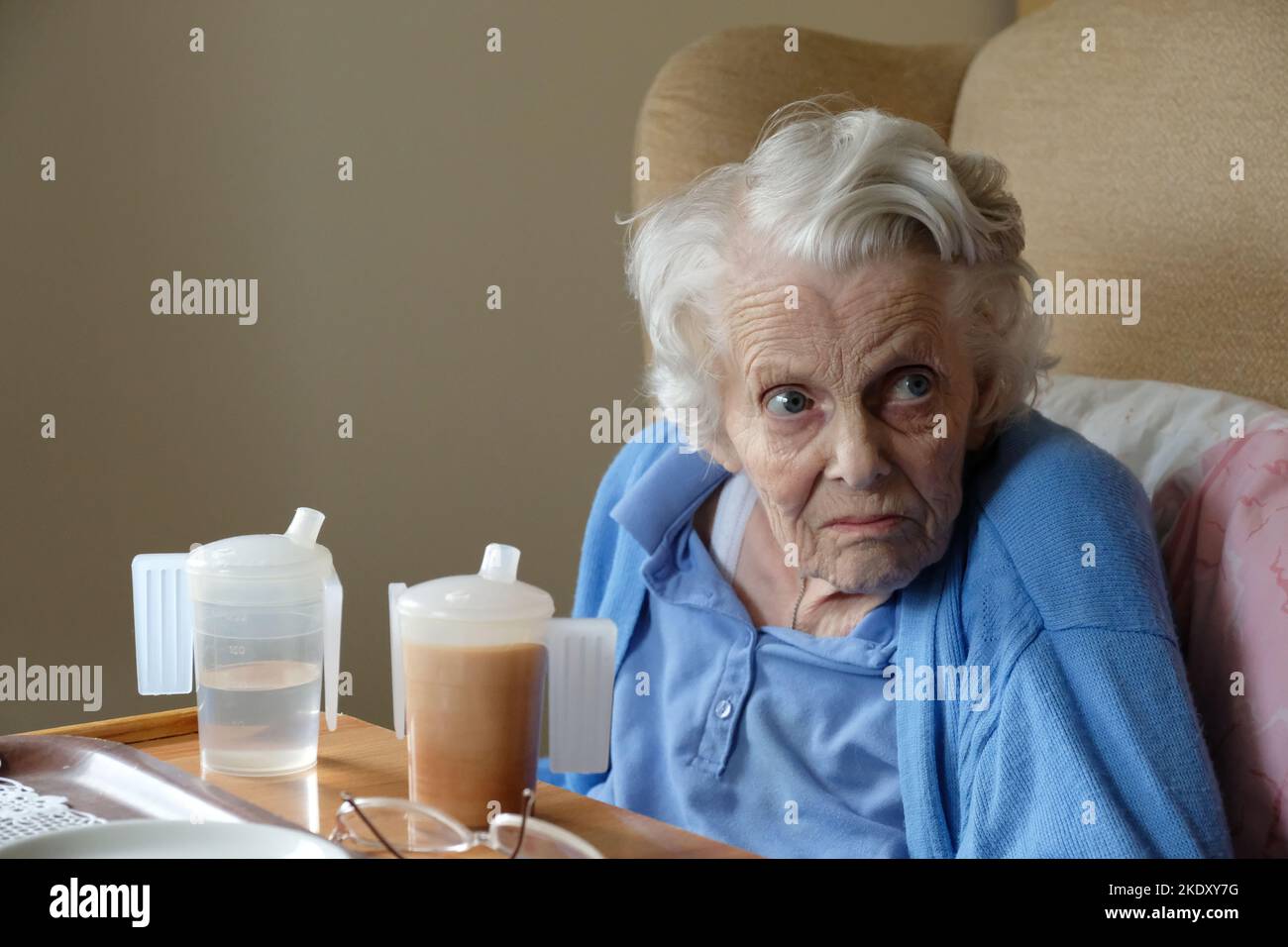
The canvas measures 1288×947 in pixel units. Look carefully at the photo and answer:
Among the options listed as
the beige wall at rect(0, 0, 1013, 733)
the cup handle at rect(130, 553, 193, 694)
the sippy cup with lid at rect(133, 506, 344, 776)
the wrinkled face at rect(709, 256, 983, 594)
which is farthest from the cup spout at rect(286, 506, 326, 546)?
the beige wall at rect(0, 0, 1013, 733)

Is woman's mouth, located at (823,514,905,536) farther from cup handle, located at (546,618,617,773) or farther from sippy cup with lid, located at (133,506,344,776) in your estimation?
sippy cup with lid, located at (133,506,344,776)

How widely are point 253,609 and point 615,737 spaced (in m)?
0.46

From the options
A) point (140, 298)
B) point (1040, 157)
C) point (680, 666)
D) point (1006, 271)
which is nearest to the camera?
point (1006, 271)

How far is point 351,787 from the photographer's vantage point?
3.06 ft

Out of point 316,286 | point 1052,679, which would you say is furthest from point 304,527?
point 316,286

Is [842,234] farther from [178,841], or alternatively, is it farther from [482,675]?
[178,841]

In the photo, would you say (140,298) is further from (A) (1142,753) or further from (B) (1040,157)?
(A) (1142,753)

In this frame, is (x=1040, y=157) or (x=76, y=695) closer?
(x=1040, y=157)

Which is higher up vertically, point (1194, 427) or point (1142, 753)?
point (1194, 427)

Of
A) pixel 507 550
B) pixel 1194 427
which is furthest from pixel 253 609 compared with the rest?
pixel 1194 427

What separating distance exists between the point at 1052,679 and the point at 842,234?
1.25 feet

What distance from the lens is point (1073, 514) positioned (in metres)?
1.06

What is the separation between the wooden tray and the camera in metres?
0.87

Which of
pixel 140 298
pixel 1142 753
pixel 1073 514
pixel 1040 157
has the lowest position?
pixel 1142 753
